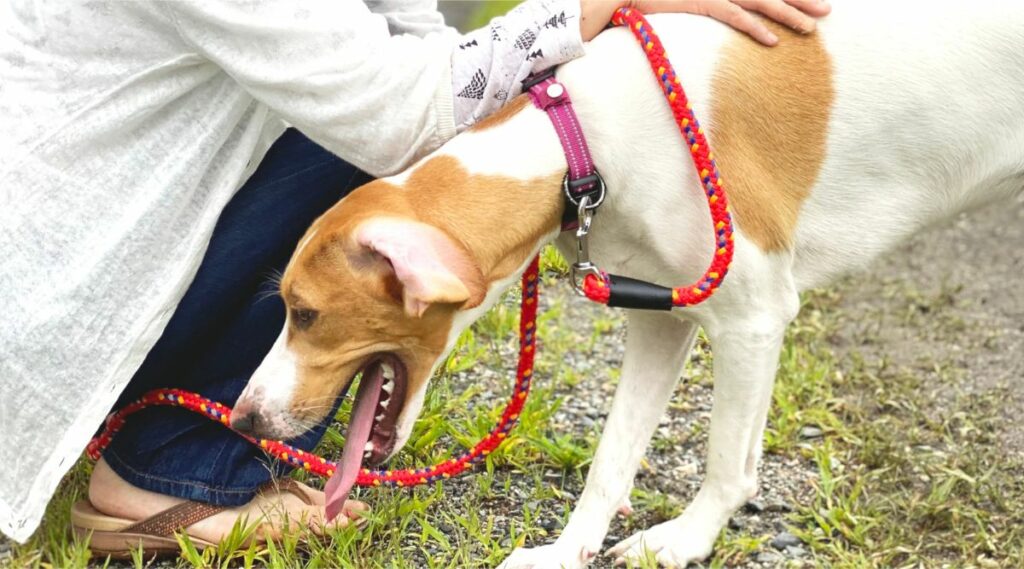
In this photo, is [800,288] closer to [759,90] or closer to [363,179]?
[759,90]

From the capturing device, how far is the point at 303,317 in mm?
2666

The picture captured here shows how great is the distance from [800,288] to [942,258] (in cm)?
260

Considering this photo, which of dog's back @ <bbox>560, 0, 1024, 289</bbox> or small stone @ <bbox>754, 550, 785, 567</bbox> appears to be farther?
small stone @ <bbox>754, 550, 785, 567</bbox>

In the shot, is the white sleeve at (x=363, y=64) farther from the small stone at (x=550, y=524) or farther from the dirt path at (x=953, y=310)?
the dirt path at (x=953, y=310)

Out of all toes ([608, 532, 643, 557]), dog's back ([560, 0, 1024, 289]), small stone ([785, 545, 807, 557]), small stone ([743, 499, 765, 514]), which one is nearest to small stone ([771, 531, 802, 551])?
small stone ([785, 545, 807, 557])

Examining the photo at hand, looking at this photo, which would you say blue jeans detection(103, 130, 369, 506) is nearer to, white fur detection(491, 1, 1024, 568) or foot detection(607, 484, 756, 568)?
white fur detection(491, 1, 1024, 568)

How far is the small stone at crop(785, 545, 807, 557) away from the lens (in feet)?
10.7

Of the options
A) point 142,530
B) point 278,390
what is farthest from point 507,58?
point 142,530

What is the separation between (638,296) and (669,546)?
0.73 metres

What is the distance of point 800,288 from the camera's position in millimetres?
3059

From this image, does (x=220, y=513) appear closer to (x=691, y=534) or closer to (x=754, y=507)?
(x=691, y=534)

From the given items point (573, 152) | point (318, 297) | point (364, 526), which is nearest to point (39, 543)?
point (364, 526)

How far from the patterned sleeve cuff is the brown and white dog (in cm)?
5

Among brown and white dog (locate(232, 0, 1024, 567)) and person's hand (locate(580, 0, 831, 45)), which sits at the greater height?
person's hand (locate(580, 0, 831, 45))
